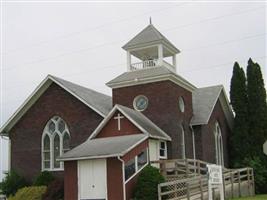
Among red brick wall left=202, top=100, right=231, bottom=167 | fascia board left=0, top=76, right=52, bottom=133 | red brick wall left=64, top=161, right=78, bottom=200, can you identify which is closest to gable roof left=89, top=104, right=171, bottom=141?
red brick wall left=64, top=161, right=78, bottom=200

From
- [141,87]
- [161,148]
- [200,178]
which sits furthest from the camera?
[141,87]

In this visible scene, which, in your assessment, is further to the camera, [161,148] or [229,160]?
[229,160]

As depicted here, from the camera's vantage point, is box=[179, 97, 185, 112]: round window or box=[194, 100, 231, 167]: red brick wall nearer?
box=[179, 97, 185, 112]: round window

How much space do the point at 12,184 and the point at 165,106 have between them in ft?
38.2

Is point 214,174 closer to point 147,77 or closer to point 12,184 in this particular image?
point 147,77

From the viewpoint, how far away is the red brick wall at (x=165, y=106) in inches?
1155

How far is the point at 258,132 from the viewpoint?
35750mm

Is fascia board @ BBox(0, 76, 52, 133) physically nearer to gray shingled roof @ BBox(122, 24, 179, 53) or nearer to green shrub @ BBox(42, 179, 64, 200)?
gray shingled roof @ BBox(122, 24, 179, 53)

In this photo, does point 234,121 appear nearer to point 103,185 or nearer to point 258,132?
point 258,132

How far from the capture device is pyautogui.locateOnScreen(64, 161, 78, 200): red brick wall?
25048mm

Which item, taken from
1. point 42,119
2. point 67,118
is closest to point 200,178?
point 67,118

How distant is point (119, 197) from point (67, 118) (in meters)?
10.0

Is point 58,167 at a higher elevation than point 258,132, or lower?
lower

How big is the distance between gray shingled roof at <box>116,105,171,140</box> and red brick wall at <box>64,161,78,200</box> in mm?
4255
